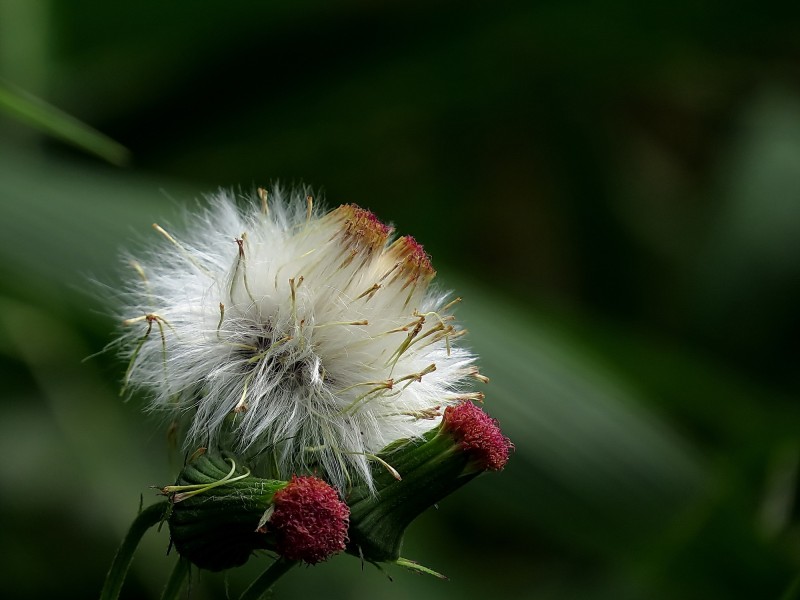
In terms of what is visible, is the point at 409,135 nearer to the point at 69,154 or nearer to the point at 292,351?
the point at 69,154

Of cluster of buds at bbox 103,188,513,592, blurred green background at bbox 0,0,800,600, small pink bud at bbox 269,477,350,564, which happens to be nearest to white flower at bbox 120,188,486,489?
cluster of buds at bbox 103,188,513,592

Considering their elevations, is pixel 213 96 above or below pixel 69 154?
above

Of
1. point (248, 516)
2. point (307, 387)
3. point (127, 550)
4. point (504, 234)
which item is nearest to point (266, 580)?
point (248, 516)

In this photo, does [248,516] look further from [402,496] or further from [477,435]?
[477,435]

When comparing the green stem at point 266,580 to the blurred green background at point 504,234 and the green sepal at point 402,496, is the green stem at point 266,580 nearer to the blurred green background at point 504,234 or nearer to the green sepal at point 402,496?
the green sepal at point 402,496

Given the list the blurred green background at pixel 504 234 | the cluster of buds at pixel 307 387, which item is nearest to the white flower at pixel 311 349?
the cluster of buds at pixel 307 387

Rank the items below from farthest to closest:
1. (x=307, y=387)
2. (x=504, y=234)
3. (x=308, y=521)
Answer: (x=504, y=234) < (x=307, y=387) < (x=308, y=521)

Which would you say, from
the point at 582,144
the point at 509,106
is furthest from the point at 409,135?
the point at 582,144
